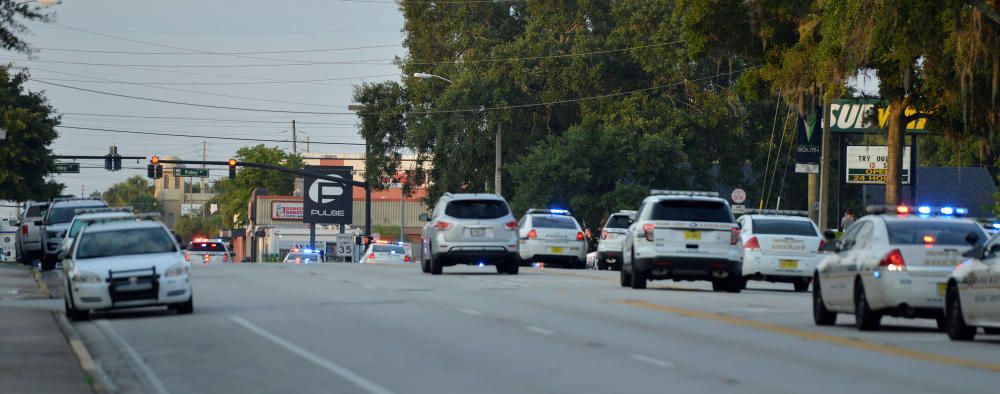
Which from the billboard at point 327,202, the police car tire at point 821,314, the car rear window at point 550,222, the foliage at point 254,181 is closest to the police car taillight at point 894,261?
the police car tire at point 821,314

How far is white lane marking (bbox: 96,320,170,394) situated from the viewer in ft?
49.1

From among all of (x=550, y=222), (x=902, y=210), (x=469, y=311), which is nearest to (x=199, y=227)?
(x=550, y=222)

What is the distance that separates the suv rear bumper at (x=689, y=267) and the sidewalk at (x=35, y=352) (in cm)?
1048

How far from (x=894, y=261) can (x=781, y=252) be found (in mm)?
13539

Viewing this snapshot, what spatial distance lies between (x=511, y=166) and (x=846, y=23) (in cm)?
3764

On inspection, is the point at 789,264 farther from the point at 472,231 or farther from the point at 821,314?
the point at 821,314

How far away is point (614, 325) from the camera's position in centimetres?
2134

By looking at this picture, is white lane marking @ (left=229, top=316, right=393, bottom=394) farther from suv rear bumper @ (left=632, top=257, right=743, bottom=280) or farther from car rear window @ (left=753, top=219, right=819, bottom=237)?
car rear window @ (left=753, top=219, right=819, bottom=237)

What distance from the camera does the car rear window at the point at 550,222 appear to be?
44.6 m

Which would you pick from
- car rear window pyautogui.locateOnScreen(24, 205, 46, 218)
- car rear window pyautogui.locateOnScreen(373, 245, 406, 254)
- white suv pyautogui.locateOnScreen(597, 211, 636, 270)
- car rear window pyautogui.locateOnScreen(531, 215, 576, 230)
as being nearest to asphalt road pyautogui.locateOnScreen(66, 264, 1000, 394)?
car rear window pyautogui.locateOnScreen(531, 215, 576, 230)

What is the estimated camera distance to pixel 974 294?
720 inches

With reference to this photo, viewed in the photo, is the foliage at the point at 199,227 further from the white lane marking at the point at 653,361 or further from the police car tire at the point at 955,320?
the white lane marking at the point at 653,361

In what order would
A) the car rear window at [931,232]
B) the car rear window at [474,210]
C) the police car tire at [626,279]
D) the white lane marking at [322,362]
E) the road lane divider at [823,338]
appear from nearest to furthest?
the white lane marking at [322,362]
the road lane divider at [823,338]
the car rear window at [931,232]
the police car tire at [626,279]
the car rear window at [474,210]

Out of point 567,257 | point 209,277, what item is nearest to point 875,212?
point 209,277
